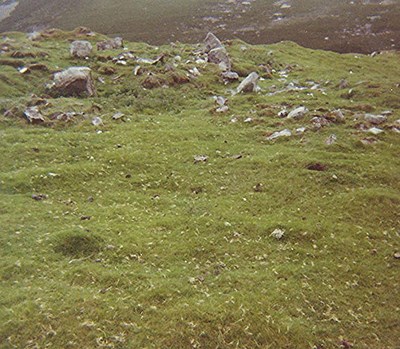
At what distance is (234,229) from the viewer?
1903cm

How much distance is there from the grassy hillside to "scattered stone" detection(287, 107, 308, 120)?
0.77 m

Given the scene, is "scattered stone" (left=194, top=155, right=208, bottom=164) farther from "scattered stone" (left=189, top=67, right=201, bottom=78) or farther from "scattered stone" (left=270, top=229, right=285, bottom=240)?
"scattered stone" (left=189, top=67, right=201, bottom=78)

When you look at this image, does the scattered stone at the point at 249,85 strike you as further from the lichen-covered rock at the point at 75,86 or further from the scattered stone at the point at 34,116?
the scattered stone at the point at 34,116

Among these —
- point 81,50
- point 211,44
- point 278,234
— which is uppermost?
point 81,50

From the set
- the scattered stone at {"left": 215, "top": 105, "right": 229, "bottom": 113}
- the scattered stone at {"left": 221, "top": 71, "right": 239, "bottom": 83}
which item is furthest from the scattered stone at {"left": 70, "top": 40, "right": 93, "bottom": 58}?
the scattered stone at {"left": 215, "top": 105, "right": 229, "bottom": 113}

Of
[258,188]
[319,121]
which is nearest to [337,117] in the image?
[319,121]

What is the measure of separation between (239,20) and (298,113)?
6119 centimetres

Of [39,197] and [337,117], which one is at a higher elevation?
[39,197]

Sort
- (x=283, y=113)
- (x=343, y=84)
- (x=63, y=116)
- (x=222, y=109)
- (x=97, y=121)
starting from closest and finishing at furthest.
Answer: (x=97, y=121) → (x=63, y=116) → (x=283, y=113) → (x=222, y=109) → (x=343, y=84)

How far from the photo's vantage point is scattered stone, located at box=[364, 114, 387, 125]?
29.7 meters

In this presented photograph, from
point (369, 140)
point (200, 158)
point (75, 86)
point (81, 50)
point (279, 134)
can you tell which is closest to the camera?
point (200, 158)

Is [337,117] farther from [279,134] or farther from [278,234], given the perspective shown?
[278,234]

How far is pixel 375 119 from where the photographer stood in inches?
1177

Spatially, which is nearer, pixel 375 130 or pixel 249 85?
pixel 375 130
